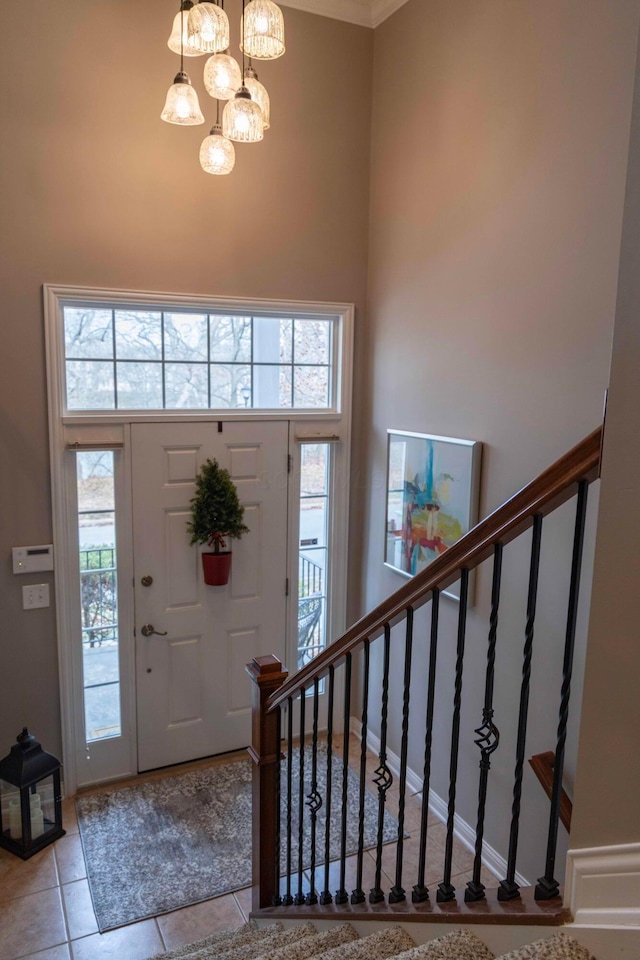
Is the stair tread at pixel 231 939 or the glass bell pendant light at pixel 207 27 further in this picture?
the stair tread at pixel 231 939

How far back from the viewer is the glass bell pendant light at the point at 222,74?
2.48 meters

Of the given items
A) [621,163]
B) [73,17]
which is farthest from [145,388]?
[621,163]

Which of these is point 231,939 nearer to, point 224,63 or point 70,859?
point 70,859

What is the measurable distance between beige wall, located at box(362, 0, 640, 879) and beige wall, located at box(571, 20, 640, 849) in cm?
153

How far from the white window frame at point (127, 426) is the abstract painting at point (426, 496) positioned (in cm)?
44

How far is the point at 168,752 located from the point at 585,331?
3.33 m

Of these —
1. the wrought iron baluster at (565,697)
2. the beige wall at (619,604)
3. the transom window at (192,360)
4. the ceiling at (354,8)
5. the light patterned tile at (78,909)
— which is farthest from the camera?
the ceiling at (354,8)

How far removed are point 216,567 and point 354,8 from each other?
3.34m

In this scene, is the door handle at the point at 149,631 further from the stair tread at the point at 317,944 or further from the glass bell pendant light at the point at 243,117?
the glass bell pendant light at the point at 243,117

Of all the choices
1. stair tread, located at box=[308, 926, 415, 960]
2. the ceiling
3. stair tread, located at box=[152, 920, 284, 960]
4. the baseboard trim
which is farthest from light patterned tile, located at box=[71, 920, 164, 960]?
the ceiling

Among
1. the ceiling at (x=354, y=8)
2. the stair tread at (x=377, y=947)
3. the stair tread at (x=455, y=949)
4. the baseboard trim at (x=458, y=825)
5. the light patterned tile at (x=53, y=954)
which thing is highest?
the ceiling at (x=354, y=8)

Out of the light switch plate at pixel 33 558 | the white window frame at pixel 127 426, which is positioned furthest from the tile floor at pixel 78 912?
the light switch plate at pixel 33 558

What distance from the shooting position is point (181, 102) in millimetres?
2537

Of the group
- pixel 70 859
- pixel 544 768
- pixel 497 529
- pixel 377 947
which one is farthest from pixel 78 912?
pixel 497 529
